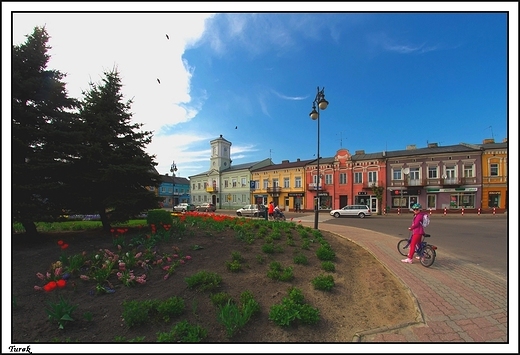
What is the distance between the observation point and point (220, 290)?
3.86 metres

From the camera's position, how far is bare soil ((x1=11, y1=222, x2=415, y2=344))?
2869mm

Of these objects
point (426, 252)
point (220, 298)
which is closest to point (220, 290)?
point (220, 298)

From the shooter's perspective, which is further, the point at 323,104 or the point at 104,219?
the point at 323,104

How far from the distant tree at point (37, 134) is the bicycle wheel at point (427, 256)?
10754 mm

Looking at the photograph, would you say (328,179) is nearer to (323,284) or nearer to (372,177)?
(372,177)

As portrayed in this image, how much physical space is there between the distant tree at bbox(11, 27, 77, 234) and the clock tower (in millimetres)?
42221

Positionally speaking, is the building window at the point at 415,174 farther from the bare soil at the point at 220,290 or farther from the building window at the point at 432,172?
the bare soil at the point at 220,290

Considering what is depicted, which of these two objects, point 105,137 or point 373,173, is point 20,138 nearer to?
point 105,137

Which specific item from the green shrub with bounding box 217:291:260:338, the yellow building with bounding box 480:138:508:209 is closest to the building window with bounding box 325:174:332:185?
the yellow building with bounding box 480:138:508:209

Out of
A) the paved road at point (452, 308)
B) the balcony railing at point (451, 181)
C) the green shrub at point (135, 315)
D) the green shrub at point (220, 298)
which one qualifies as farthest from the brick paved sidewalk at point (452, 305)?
the balcony railing at point (451, 181)

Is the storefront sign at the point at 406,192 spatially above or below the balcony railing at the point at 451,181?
below

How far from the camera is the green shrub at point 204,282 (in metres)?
3.80

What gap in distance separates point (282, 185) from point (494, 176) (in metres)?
28.4

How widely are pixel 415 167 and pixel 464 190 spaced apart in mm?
6018
